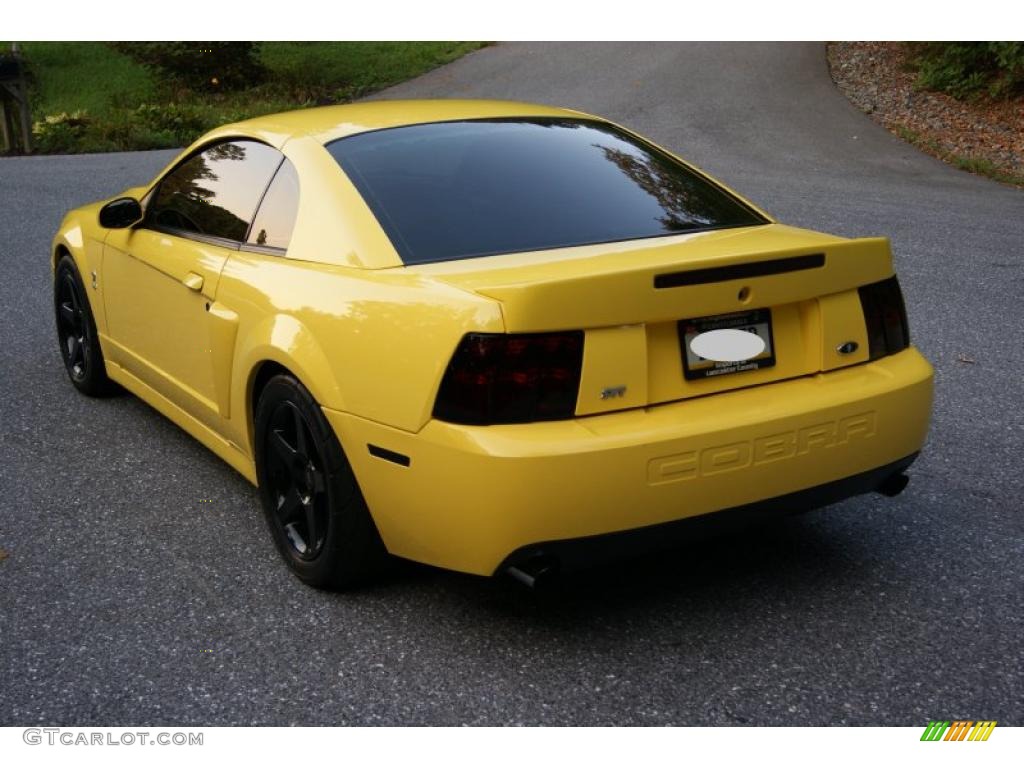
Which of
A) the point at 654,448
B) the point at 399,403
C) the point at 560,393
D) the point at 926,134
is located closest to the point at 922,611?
the point at 654,448

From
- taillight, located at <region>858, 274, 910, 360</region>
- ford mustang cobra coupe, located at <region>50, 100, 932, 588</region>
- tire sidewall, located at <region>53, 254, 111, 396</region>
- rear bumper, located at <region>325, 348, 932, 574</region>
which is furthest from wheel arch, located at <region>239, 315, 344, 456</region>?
tire sidewall, located at <region>53, 254, 111, 396</region>

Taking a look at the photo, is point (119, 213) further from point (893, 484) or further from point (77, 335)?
point (893, 484)

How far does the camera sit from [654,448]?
2.97 metres

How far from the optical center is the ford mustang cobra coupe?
296 centimetres

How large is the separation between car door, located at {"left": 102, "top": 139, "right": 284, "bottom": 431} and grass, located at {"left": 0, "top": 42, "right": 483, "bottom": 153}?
13712 mm

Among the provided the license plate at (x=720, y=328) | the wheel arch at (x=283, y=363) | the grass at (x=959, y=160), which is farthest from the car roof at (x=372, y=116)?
the grass at (x=959, y=160)

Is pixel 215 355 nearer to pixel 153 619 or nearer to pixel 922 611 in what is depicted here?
pixel 153 619

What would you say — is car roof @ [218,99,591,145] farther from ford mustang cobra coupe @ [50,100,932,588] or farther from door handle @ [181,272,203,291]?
door handle @ [181,272,203,291]

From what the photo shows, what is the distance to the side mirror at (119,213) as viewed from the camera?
186 inches

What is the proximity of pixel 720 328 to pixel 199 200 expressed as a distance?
91.0 inches

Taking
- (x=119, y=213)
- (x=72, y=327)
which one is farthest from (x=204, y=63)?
(x=119, y=213)

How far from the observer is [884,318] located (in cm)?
355

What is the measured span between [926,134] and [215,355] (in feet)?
47.7
